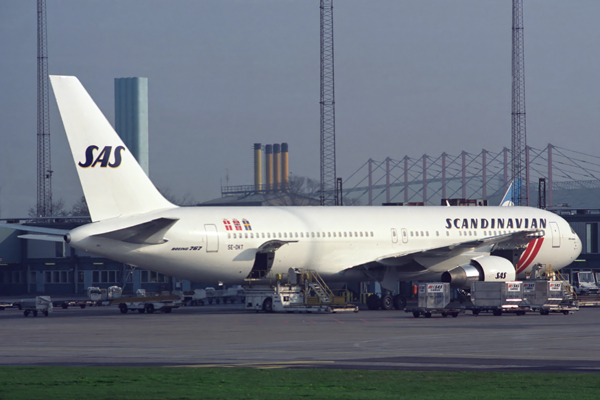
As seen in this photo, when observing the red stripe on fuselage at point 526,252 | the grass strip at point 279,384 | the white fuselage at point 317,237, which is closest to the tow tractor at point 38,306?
the white fuselage at point 317,237

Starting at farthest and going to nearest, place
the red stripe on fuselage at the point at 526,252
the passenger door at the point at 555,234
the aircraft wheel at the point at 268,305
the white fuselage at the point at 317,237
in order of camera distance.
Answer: the passenger door at the point at 555,234
the red stripe on fuselage at the point at 526,252
the aircraft wheel at the point at 268,305
the white fuselage at the point at 317,237

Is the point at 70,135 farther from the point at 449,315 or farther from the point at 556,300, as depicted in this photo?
the point at 556,300

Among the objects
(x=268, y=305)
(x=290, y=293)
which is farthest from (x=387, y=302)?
(x=268, y=305)

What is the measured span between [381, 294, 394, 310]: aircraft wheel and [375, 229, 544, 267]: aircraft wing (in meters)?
1.57

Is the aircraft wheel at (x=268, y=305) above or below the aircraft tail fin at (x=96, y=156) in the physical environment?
below

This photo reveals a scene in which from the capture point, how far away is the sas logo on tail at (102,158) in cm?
3809

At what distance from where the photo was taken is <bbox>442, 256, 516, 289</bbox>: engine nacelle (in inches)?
1672

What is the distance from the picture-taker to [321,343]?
23.6 metres

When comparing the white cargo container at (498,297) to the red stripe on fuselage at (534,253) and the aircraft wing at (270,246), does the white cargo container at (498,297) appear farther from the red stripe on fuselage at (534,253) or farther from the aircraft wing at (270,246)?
the red stripe on fuselage at (534,253)

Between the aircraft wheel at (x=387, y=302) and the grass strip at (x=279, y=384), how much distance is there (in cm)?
2734

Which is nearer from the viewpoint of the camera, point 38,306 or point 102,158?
point 102,158

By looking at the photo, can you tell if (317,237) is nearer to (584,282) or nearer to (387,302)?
(387,302)

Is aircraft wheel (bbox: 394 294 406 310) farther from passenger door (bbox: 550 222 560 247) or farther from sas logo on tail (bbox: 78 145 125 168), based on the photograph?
sas logo on tail (bbox: 78 145 125 168)

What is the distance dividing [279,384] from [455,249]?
29411 millimetres
